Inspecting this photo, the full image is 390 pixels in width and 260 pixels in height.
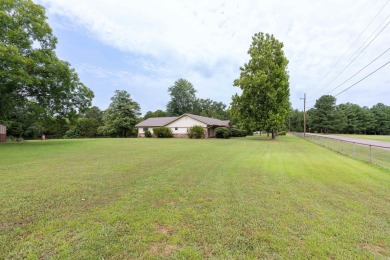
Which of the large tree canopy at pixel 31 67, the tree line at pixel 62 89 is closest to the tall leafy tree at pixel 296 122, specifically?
the tree line at pixel 62 89

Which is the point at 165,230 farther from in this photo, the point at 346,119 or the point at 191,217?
the point at 346,119

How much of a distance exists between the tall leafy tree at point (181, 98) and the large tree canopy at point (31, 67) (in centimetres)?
4343

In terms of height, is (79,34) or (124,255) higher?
(79,34)

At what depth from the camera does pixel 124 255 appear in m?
2.59

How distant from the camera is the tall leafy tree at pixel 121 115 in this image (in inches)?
1633

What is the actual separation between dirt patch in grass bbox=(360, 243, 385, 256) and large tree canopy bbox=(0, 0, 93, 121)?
761 inches

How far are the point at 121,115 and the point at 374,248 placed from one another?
4344cm

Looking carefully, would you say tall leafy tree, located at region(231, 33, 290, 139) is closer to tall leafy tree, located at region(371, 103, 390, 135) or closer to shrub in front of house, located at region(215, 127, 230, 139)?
shrub in front of house, located at region(215, 127, 230, 139)

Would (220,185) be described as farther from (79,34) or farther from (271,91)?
(271,91)

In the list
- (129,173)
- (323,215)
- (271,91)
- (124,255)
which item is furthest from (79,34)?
(271,91)

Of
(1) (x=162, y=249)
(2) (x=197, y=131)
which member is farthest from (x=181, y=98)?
(1) (x=162, y=249)

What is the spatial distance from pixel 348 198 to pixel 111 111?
145ft

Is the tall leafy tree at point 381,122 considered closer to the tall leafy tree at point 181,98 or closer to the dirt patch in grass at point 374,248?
the tall leafy tree at point 181,98

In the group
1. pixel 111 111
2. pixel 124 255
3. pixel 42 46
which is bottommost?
pixel 124 255
